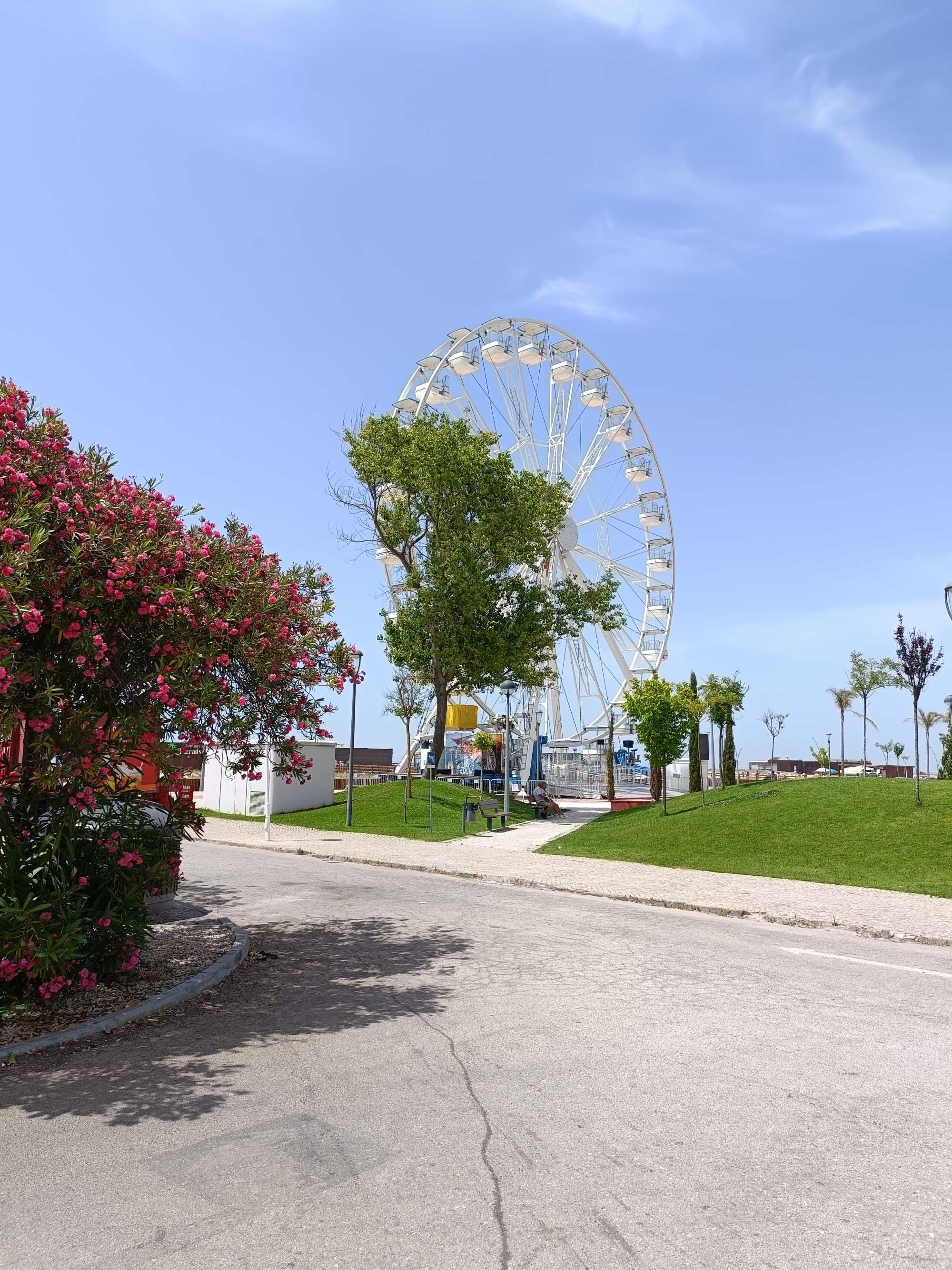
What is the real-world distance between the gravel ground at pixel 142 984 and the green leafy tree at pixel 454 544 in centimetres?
2102

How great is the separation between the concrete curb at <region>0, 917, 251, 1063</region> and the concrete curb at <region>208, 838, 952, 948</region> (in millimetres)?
5929

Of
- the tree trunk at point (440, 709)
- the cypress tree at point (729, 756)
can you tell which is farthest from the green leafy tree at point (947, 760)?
the tree trunk at point (440, 709)

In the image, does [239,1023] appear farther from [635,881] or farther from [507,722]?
[507,722]

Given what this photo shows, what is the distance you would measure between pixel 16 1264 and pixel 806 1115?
3453 millimetres

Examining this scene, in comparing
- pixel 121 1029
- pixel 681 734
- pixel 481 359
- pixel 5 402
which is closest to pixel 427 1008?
pixel 121 1029

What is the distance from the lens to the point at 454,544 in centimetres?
3023

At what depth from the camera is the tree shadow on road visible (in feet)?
16.5

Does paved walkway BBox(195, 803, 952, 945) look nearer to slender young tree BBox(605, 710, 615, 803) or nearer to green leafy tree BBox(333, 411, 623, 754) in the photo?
green leafy tree BBox(333, 411, 623, 754)

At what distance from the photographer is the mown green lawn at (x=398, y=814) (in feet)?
80.1

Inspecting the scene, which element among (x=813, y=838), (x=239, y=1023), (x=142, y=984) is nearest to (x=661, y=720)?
(x=813, y=838)

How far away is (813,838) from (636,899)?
22.3 feet

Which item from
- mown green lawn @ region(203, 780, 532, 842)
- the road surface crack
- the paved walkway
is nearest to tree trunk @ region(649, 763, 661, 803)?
mown green lawn @ region(203, 780, 532, 842)

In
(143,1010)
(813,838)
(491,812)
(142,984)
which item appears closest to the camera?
(143,1010)

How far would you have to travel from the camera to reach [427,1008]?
6.79m
